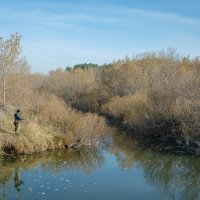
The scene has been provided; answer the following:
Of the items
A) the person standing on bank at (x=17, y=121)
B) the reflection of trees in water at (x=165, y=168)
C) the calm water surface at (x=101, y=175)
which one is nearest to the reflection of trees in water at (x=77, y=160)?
the calm water surface at (x=101, y=175)

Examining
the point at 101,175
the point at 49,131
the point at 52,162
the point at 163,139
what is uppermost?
the point at 49,131

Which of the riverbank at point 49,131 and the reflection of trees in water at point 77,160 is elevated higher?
the riverbank at point 49,131

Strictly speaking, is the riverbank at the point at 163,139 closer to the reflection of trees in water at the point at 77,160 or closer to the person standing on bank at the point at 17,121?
the reflection of trees in water at the point at 77,160

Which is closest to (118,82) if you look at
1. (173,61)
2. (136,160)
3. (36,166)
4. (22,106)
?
(173,61)

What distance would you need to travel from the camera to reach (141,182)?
20188 millimetres

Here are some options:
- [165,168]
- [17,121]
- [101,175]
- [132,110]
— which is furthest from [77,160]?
[132,110]

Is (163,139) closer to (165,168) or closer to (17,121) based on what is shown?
A: (165,168)

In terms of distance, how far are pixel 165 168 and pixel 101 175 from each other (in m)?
4.47

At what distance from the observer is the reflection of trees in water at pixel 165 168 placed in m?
19.2

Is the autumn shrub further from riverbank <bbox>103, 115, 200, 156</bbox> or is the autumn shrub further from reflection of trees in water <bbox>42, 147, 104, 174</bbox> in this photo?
reflection of trees in water <bbox>42, 147, 104, 174</bbox>

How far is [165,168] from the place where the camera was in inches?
923

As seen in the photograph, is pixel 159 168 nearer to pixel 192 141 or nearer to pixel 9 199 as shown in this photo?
pixel 192 141

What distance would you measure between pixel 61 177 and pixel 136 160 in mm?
6362

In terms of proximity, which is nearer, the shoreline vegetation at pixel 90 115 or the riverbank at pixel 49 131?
the riverbank at pixel 49 131
